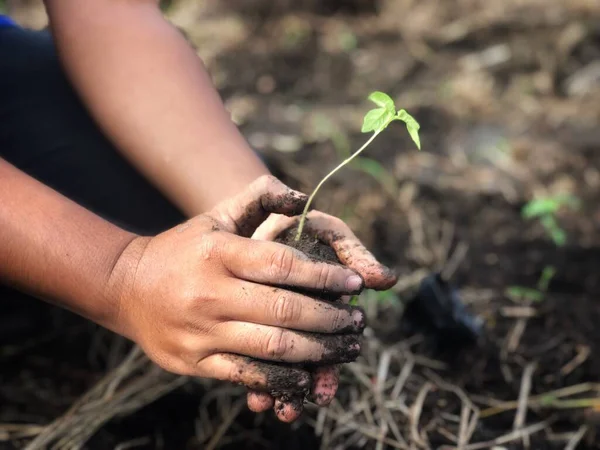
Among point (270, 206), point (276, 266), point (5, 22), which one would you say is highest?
point (5, 22)

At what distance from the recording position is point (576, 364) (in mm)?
1964

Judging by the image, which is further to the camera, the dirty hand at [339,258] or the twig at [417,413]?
the twig at [417,413]

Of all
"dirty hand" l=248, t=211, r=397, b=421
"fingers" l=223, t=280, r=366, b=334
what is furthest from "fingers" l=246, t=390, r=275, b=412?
"fingers" l=223, t=280, r=366, b=334

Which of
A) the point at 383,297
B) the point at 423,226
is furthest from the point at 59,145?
the point at 423,226

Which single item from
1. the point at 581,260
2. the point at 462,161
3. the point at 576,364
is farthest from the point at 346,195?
the point at 576,364

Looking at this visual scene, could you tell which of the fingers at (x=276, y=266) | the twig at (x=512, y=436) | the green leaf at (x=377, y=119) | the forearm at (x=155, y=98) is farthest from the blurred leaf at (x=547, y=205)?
the fingers at (x=276, y=266)

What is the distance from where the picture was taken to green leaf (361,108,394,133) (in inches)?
48.1

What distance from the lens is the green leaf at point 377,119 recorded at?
A: 48.1 inches

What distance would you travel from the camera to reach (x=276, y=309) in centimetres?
114

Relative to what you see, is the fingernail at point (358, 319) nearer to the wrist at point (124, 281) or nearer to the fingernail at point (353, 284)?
the fingernail at point (353, 284)

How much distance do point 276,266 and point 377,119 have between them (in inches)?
13.1

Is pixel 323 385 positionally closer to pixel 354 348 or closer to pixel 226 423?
pixel 354 348

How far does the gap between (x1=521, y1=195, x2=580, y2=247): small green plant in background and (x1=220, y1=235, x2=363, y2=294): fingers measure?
1553mm

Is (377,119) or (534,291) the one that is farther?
(534,291)
